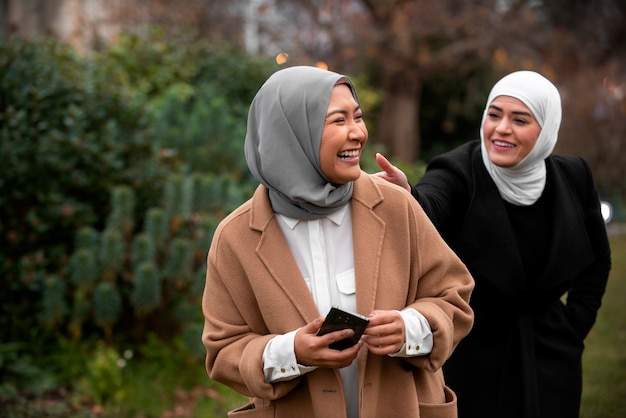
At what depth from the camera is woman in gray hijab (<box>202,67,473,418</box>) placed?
2.47 meters

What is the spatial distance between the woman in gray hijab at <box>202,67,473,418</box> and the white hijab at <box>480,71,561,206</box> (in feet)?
3.36

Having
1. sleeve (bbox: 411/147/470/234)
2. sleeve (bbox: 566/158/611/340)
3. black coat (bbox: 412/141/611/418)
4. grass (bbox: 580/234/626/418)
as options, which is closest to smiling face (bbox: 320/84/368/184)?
sleeve (bbox: 411/147/470/234)

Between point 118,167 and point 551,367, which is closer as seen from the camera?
point 551,367

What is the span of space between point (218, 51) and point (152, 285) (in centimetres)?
571

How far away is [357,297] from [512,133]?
135 centimetres

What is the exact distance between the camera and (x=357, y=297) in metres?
2.52

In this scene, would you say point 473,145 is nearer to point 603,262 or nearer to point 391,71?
point 603,262

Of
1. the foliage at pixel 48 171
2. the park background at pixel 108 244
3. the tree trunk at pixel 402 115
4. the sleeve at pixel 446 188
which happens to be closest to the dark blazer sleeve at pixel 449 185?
the sleeve at pixel 446 188

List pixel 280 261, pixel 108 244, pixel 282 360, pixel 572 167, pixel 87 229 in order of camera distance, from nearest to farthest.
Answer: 1. pixel 282 360
2. pixel 280 261
3. pixel 572 167
4. pixel 108 244
5. pixel 87 229

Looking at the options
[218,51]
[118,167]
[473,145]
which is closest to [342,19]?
[218,51]

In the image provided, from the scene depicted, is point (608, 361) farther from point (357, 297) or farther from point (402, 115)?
point (402, 115)

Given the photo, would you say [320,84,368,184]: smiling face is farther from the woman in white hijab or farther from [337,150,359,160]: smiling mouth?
the woman in white hijab

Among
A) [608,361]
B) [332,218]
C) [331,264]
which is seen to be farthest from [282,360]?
[608,361]

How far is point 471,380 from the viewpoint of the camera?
364cm
